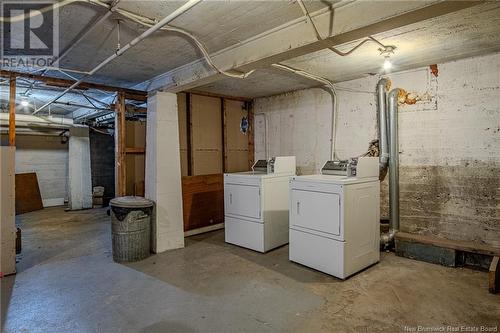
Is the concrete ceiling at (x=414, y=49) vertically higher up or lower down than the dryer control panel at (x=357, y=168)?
higher up

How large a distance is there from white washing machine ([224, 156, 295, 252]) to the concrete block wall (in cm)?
114

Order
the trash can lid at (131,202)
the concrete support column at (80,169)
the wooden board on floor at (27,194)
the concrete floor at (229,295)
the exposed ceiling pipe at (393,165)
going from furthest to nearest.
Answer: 1. the concrete support column at (80,169)
2. the wooden board on floor at (27,194)
3. the exposed ceiling pipe at (393,165)
4. the trash can lid at (131,202)
5. the concrete floor at (229,295)

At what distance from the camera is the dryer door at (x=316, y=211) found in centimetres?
307

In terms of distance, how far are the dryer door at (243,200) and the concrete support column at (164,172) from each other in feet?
2.33

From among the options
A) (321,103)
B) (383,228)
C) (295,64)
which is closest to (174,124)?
(295,64)

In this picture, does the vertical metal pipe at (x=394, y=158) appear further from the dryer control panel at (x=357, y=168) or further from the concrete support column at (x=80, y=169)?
the concrete support column at (x=80, y=169)

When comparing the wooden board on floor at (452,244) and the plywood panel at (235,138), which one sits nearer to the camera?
the wooden board on floor at (452,244)

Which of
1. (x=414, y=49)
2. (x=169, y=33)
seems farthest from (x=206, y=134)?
(x=414, y=49)

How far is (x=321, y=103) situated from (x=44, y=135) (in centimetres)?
691

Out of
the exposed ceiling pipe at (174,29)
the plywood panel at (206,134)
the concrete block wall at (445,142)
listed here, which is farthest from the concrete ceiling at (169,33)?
the concrete block wall at (445,142)

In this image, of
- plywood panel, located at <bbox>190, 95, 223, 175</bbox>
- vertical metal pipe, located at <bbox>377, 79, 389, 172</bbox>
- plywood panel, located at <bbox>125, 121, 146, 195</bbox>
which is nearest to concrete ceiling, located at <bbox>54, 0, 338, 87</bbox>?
plywood panel, located at <bbox>125, 121, 146, 195</bbox>

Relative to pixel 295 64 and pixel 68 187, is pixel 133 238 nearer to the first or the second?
pixel 295 64

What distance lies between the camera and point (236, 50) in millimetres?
2979

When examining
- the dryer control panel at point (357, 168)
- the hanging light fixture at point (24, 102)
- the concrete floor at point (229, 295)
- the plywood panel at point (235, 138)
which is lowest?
the concrete floor at point (229, 295)
